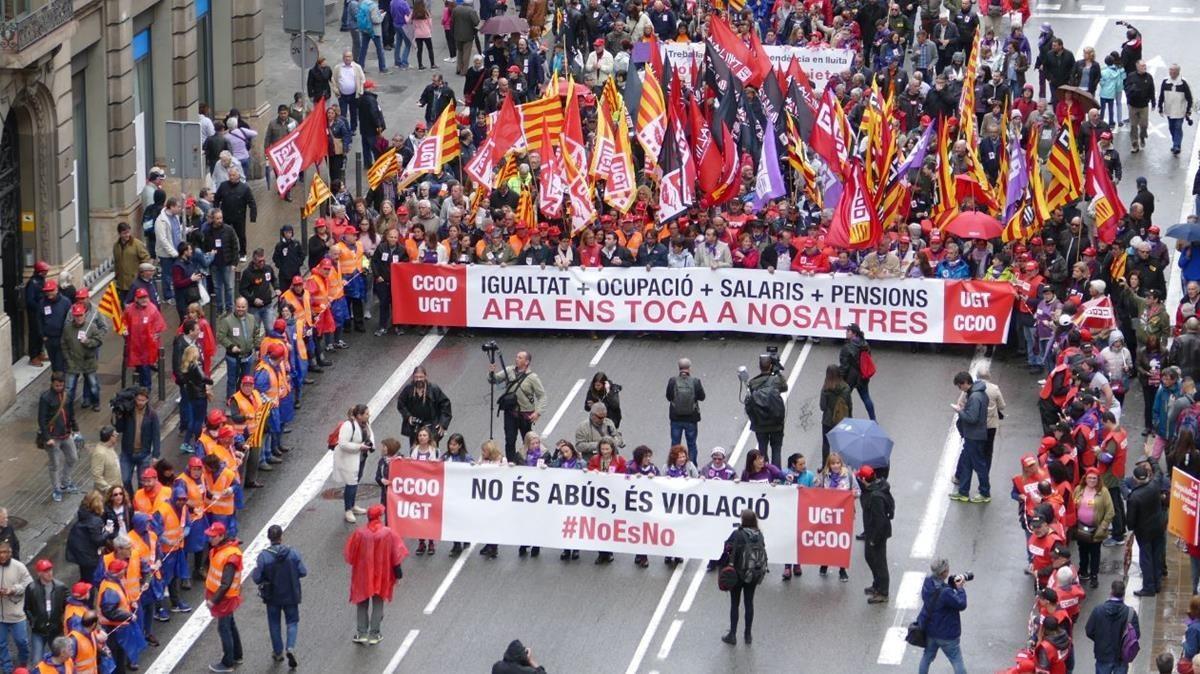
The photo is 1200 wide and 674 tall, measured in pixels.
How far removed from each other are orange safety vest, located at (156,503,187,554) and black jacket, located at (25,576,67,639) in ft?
5.70

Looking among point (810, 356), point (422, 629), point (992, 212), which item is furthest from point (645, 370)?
point (422, 629)

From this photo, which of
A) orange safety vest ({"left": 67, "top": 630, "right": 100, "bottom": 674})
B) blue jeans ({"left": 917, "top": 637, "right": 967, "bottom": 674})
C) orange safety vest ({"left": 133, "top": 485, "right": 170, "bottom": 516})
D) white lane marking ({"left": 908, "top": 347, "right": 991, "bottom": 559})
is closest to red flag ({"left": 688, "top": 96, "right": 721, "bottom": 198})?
white lane marking ({"left": 908, "top": 347, "right": 991, "bottom": 559})

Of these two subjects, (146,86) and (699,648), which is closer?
(699,648)

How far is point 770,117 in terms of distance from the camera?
142 ft

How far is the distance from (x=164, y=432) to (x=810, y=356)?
9157 mm

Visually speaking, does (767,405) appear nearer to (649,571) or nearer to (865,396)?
(865,396)

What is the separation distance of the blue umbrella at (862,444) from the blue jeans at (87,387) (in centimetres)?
1053

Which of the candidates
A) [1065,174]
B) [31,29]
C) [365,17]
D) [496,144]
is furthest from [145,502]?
[365,17]

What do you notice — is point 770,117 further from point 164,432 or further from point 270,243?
point 164,432

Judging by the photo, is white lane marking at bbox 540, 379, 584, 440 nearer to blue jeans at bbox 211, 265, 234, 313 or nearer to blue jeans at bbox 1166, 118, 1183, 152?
blue jeans at bbox 211, 265, 234, 313

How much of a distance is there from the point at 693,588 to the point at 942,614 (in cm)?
395

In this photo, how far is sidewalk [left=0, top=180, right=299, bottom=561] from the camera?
32969mm

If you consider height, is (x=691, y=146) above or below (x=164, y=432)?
above

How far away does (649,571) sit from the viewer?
31562 millimetres
